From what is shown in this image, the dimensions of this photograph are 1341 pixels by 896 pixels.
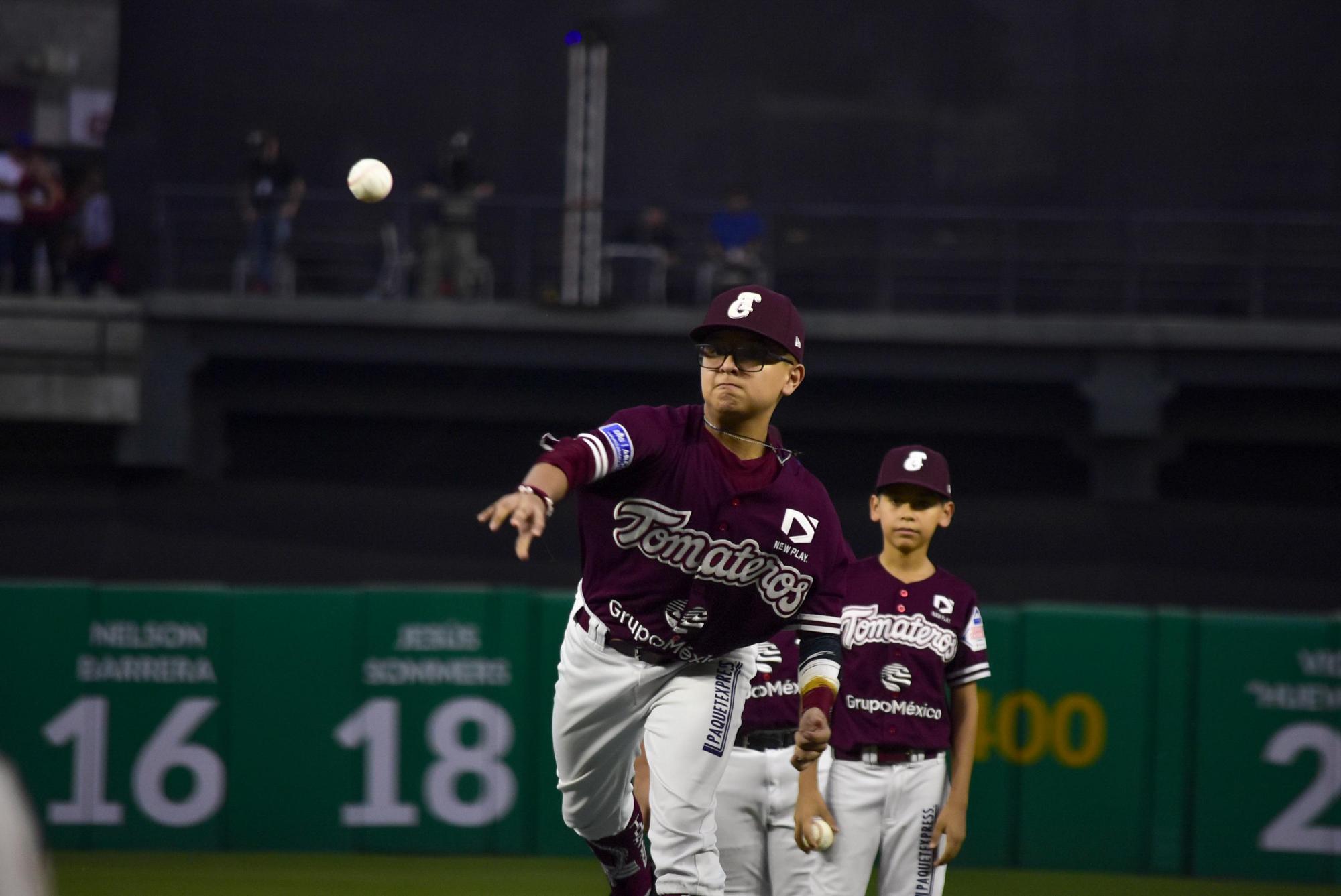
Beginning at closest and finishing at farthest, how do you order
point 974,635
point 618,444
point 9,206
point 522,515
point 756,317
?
point 522,515
point 618,444
point 756,317
point 974,635
point 9,206

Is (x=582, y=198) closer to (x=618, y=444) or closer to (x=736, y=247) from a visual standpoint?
(x=736, y=247)

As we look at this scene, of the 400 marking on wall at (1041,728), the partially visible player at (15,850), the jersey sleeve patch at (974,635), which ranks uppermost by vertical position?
the partially visible player at (15,850)

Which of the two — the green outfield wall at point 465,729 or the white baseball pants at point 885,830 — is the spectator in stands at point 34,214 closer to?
the green outfield wall at point 465,729

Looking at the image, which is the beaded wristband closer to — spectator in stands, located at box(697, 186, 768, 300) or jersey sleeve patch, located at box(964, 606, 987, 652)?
jersey sleeve patch, located at box(964, 606, 987, 652)

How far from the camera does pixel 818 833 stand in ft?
17.4

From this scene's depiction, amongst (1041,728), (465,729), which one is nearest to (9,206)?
(465,729)

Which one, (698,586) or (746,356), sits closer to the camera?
(746,356)

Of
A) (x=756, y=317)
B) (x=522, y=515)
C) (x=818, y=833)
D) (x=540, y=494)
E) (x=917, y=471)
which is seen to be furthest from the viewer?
(x=917, y=471)

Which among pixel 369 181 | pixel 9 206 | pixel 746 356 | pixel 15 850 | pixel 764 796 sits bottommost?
pixel 764 796

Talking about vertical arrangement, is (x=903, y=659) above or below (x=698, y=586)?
below

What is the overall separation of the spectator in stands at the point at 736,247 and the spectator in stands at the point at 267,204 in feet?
13.4

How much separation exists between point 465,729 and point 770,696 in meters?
4.46

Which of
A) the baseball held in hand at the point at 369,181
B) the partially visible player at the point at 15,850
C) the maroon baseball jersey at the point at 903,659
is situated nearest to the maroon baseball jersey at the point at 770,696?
the maroon baseball jersey at the point at 903,659

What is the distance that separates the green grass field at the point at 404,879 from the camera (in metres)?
8.77
